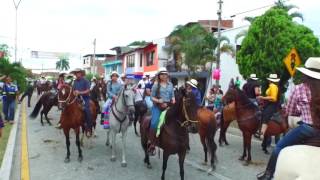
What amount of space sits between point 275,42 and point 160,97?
1736 cm

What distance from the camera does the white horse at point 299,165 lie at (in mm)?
1840

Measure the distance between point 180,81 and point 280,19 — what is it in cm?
2077

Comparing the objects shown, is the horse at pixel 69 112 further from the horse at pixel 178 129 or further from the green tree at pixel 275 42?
the green tree at pixel 275 42

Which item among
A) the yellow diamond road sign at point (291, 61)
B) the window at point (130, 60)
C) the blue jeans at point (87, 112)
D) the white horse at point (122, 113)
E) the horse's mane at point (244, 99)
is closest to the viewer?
the white horse at point (122, 113)

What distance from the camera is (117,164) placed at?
32.4 ft

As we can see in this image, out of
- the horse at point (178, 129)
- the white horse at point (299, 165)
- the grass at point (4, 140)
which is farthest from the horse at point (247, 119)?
the white horse at point (299, 165)

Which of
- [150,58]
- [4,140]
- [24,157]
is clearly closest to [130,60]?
[150,58]

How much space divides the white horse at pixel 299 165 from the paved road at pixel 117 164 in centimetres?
675

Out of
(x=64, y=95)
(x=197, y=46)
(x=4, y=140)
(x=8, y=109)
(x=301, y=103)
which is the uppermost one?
(x=197, y=46)

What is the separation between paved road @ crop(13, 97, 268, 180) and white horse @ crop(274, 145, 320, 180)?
6750 mm

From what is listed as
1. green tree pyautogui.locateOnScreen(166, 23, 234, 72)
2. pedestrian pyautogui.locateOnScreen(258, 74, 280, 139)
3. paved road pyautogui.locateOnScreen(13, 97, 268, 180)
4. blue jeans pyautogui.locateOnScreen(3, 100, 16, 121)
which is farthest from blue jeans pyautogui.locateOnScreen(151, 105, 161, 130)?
green tree pyautogui.locateOnScreen(166, 23, 234, 72)

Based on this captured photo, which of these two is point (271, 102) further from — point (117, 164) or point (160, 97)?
point (117, 164)

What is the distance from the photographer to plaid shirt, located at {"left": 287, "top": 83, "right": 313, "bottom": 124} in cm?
570

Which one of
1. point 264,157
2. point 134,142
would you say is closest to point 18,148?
point 134,142
